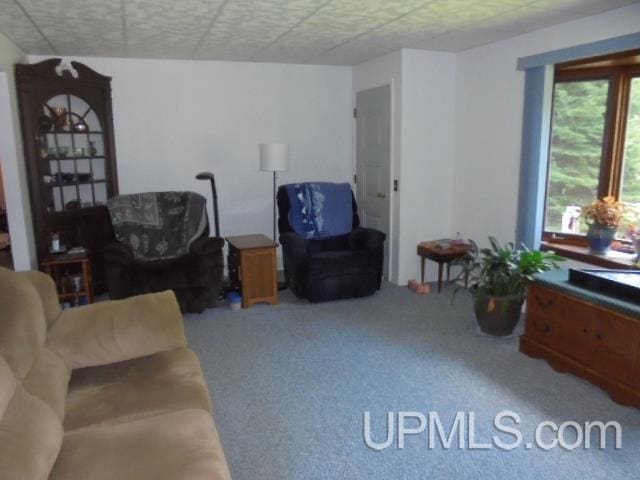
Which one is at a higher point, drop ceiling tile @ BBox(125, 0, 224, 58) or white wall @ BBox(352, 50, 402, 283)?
drop ceiling tile @ BBox(125, 0, 224, 58)

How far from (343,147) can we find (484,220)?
1763 millimetres

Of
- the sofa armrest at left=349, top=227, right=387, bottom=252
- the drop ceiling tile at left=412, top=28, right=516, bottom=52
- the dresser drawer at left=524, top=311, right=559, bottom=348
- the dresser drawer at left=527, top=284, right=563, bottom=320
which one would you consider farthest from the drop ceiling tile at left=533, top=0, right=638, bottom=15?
the sofa armrest at left=349, top=227, right=387, bottom=252

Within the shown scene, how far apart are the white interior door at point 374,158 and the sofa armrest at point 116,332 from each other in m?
2.81

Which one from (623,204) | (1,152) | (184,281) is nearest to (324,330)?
(184,281)

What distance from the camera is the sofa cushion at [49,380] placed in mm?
1682

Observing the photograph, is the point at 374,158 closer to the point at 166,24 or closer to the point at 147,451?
the point at 166,24

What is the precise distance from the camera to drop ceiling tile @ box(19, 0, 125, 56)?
9.16ft

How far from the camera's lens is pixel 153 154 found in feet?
15.3

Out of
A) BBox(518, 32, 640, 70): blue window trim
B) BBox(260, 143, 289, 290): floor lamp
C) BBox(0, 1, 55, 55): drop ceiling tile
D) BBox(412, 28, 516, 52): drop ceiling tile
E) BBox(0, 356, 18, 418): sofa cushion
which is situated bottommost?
BBox(0, 356, 18, 418): sofa cushion

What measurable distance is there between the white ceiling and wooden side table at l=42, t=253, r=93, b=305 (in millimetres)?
1639

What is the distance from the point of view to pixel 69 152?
4.33 m

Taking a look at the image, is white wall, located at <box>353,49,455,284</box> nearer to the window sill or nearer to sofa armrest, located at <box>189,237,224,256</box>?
the window sill

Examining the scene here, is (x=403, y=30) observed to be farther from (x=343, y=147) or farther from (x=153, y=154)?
(x=153, y=154)

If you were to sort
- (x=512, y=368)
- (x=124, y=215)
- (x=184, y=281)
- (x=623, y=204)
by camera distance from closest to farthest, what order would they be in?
(x=512, y=368)
(x=623, y=204)
(x=184, y=281)
(x=124, y=215)
